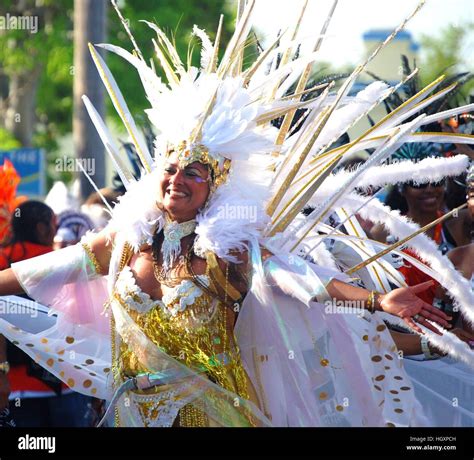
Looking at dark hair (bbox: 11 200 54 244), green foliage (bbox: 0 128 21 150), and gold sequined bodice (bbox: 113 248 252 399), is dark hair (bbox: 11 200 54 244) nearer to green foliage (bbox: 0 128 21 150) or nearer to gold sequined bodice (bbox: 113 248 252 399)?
gold sequined bodice (bbox: 113 248 252 399)

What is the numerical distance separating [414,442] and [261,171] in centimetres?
124

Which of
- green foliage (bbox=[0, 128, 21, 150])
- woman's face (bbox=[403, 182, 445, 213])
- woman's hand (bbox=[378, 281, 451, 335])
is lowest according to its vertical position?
green foliage (bbox=[0, 128, 21, 150])

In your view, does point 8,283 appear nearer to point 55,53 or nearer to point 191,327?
point 191,327

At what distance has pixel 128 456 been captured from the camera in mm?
4359

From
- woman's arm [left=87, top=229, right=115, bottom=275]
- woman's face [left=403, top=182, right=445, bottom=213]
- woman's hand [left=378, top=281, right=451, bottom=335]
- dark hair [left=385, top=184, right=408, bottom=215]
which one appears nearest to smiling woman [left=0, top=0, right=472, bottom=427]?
woman's arm [left=87, top=229, right=115, bottom=275]

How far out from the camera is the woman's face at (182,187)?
4363mm

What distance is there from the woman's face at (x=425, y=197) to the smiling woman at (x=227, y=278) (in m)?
1.81

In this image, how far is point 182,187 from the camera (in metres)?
4.37

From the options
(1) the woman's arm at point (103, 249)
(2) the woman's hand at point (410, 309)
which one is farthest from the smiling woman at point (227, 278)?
(2) the woman's hand at point (410, 309)

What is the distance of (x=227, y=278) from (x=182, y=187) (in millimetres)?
380

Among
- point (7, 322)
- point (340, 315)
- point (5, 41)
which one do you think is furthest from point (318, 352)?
point (5, 41)

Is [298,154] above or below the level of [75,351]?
above

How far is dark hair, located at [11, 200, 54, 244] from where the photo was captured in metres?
6.59

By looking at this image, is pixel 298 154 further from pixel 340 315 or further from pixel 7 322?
pixel 7 322
